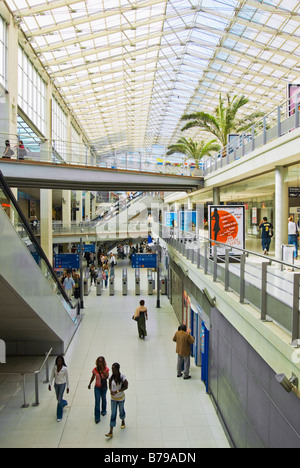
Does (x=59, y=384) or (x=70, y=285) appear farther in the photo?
(x=70, y=285)

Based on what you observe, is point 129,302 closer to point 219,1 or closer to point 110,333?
point 110,333

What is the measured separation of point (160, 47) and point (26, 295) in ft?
97.1

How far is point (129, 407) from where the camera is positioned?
8.70 m

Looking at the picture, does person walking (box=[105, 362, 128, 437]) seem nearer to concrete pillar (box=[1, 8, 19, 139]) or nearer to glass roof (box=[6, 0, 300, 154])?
glass roof (box=[6, 0, 300, 154])

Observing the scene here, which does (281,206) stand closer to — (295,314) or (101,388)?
(101,388)

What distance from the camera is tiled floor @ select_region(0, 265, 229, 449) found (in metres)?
7.29

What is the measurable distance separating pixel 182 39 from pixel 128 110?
703 inches

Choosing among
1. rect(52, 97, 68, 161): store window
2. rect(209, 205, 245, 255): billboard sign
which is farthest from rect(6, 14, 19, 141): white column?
rect(209, 205, 245, 255): billboard sign

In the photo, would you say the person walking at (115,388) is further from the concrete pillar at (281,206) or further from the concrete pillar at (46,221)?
the concrete pillar at (46,221)

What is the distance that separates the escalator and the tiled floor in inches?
25.4

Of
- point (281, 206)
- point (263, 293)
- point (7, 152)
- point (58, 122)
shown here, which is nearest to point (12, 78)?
point (7, 152)

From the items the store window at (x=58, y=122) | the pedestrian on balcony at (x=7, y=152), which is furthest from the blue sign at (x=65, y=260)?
the store window at (x=58, y=122)

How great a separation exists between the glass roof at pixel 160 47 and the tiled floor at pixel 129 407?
955 cm

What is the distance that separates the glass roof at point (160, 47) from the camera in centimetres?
2308
